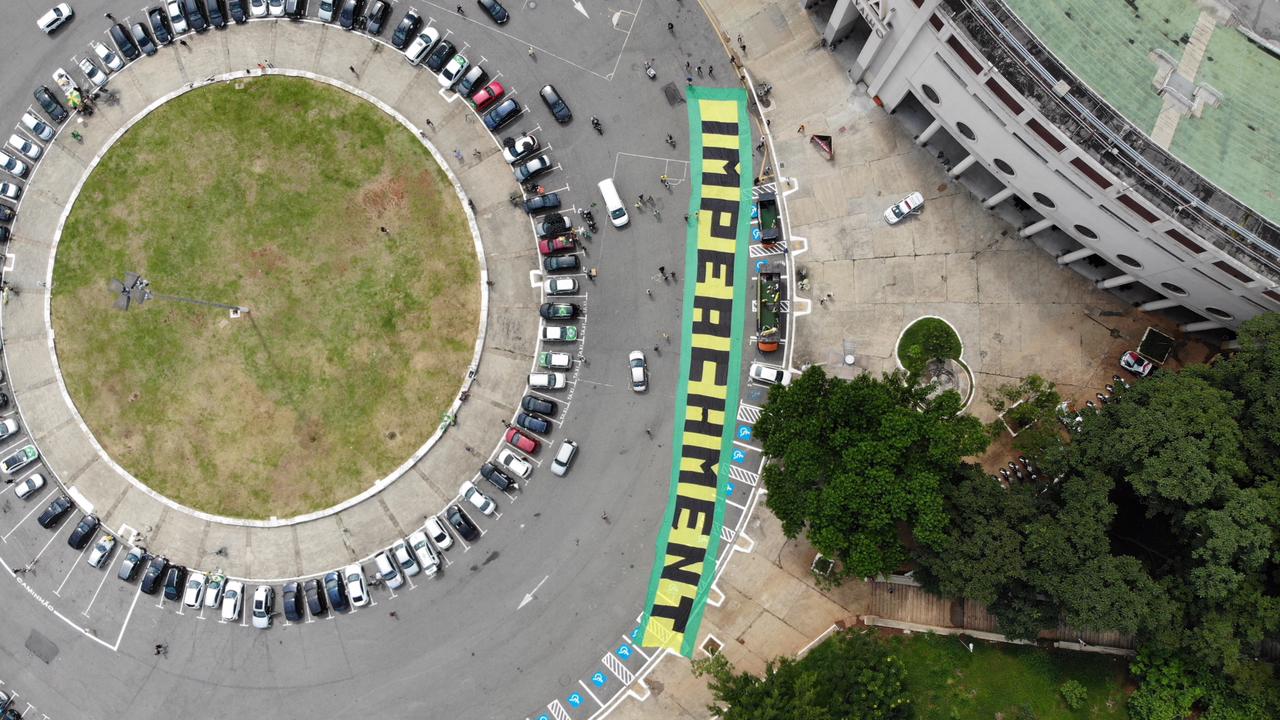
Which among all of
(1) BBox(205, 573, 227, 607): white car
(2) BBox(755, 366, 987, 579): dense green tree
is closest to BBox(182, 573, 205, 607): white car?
(1) BBox(205, 573, 227, 607): white car

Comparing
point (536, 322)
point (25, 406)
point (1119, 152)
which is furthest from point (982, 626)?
point (25, 406)

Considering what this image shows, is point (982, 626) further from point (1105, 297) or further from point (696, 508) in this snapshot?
point (1105, 297)

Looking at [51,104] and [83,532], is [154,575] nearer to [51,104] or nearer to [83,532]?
[83,532]

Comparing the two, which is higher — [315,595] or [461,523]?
[461,523]

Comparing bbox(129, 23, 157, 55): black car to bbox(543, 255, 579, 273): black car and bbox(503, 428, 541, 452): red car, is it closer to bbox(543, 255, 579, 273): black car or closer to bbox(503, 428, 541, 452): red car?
bbox(543, 255, 579, 273): black car

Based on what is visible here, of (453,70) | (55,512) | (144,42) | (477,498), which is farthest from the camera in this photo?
(144,42)

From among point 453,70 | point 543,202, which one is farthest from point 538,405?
point 453,70
